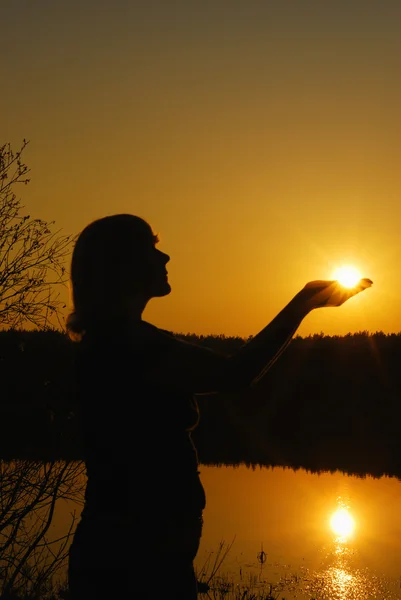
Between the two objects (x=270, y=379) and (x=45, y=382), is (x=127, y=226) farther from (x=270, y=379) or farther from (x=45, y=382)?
(x=270, y=379)

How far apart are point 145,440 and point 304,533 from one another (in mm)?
10033

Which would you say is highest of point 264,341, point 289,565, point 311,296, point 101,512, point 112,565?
point 311,296

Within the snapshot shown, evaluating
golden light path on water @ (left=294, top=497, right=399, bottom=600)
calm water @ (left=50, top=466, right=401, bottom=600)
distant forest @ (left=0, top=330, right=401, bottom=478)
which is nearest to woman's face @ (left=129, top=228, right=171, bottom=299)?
calm water @ (left=50, top=466, right=401, bottom=600)

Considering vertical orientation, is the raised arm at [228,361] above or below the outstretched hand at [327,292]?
below

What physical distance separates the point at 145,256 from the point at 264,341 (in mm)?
438

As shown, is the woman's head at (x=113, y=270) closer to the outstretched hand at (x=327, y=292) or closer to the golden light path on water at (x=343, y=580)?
the outstretched hand at (x=327, y=292)

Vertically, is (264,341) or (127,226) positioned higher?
(127,226)

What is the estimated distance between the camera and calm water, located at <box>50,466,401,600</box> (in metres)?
8.88

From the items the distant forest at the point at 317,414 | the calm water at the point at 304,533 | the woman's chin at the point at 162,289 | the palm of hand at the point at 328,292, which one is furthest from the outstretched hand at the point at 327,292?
the distant forest at the point at 317,414

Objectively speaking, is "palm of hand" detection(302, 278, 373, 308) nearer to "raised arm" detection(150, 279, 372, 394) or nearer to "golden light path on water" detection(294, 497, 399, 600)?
"raised arm" detection(150, 279, 372, 394)

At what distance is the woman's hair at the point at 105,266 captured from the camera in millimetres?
2268

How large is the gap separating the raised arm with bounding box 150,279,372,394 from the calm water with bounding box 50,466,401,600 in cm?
670

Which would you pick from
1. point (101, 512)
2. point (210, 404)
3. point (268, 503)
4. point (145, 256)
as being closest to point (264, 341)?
point (145, 256)

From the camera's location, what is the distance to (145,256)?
2312mm
